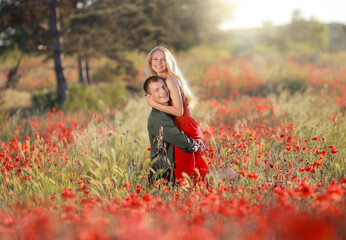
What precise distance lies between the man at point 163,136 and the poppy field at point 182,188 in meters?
0.20

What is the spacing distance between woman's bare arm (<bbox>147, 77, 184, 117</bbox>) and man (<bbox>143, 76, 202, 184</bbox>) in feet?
0.16

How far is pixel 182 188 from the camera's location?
2.42 meters

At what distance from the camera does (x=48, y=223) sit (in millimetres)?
1236

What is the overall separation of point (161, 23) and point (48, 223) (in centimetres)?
1506

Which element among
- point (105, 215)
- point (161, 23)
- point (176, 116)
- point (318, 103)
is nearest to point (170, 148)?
point (176, 116)

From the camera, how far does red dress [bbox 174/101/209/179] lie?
278cm

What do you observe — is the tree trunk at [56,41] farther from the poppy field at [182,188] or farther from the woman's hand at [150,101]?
the woman's hand at [150,101]

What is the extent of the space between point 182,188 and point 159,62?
148 centimetres

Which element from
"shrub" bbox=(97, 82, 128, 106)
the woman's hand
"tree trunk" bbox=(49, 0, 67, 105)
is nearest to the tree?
"shrub" bbox=(97, 82, 128, 106)

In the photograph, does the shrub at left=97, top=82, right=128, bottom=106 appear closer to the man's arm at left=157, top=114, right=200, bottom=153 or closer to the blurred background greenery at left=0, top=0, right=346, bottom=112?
the blurred background greenery at left=0, top=0, right=346, bottom=112

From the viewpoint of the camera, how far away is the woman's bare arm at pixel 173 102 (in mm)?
2836

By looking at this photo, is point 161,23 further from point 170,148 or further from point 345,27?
point 170,148

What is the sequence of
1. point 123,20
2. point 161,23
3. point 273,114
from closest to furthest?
point 273,114, point 123,20, point 161,23

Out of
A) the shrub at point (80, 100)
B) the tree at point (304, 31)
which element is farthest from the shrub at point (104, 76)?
the tree at point (304, 31)
